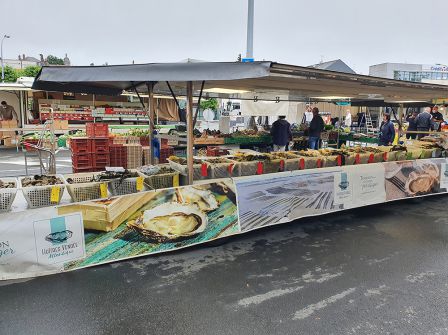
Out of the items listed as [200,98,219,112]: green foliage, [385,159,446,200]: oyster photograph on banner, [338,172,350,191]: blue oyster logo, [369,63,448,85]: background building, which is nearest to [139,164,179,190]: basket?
[338,172,350,191]: blue oyster logo

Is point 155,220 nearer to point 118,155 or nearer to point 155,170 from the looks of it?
point 155,170

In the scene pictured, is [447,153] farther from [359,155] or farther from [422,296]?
[422,296]

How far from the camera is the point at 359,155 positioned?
23.0 feet

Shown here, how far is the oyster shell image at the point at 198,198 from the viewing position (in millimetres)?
4805

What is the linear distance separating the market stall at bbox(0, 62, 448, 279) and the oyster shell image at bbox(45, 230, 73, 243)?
1 cm

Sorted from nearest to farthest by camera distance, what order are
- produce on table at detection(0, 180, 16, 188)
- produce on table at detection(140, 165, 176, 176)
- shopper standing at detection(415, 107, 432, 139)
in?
produce on table at detection(0, 180, 16, 188)
produce on table at detection(140, 165, 176, 176)
shopper standing at detection(415, 107, 432, 139)

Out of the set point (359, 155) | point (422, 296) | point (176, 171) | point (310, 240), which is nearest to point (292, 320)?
point (422, 296)

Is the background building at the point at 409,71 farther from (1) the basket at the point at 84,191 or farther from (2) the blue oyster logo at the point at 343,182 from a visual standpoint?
(1) the basket at the point at 84,191

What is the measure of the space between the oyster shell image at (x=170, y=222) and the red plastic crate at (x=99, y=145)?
14.6 feet

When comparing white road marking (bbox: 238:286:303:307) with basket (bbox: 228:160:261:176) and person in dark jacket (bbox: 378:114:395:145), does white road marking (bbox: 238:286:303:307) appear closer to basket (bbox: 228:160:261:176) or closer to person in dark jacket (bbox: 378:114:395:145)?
basket (bbox: 228:160:261:176)

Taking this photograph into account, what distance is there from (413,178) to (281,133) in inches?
207

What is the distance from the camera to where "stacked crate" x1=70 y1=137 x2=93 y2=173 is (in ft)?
26.6

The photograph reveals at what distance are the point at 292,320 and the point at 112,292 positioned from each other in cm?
195

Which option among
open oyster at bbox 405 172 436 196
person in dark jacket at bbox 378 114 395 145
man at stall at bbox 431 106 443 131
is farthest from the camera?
man at stall at bbox 431 106 443 131
